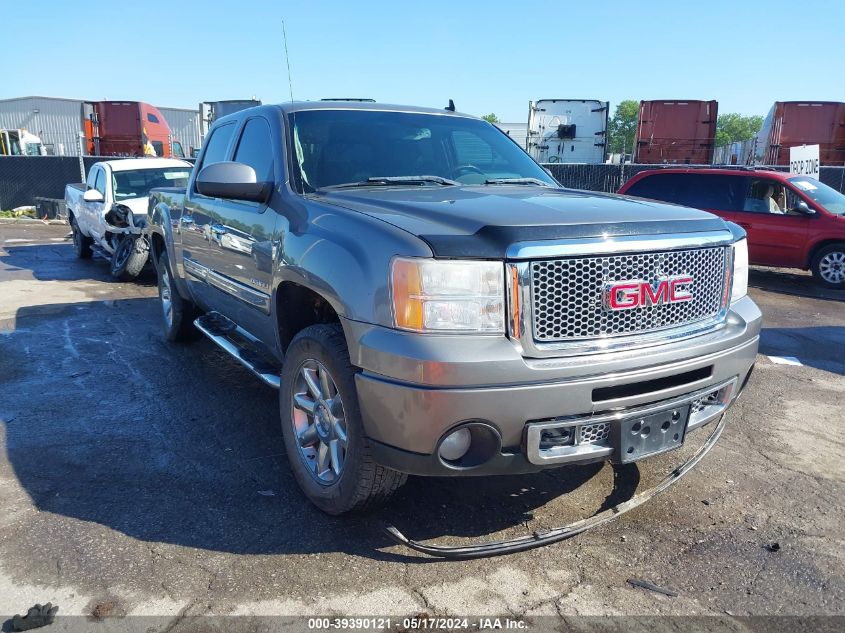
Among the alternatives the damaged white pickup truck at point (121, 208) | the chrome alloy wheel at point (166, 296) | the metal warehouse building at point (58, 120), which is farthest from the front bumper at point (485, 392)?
the metal warehouse building at point (58, 120)

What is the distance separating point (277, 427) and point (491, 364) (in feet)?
7.29

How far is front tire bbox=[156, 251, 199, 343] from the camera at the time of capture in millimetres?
5848

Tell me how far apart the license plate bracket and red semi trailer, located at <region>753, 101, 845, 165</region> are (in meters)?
17.2

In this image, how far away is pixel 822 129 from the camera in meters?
17.0

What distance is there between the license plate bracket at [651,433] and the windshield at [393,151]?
1.75m

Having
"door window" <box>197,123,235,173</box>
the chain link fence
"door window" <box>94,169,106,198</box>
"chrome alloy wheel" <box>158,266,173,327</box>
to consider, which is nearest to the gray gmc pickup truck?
"door window" <box>197,123,235,173</box>

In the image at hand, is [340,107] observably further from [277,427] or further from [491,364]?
[491,364]

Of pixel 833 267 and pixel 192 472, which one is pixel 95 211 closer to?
pixel 192 472

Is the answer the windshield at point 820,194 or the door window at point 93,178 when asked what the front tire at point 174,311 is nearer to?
the door window at point 93,178

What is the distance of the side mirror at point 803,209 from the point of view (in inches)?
392

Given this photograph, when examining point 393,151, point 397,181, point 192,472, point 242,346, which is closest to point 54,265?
point 242,346

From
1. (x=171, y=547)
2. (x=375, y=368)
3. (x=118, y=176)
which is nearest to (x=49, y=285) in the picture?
(x=118, y=176)

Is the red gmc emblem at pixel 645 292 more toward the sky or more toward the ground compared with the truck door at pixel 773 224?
more toward the sky

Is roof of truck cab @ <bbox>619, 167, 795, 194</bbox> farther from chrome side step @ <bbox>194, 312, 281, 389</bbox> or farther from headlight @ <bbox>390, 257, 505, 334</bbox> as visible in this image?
headlight @ <bbox>390, 257, 505, 334</bbox>
